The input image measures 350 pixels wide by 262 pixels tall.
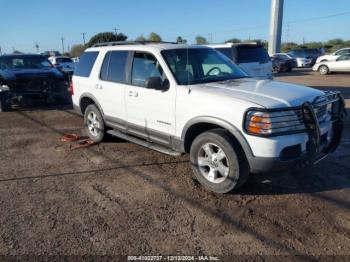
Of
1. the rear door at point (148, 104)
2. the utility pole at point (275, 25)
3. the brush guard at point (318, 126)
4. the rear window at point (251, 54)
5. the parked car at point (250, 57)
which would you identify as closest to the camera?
the brush guard at point (318, 126)

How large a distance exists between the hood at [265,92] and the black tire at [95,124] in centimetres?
260

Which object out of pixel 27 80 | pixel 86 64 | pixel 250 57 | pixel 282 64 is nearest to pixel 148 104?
pixel 86 64

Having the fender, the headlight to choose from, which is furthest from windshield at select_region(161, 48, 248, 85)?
the headlight

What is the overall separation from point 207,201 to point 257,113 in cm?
125

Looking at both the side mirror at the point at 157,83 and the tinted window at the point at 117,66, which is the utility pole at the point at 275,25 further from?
the side mirror at the point at 157,83

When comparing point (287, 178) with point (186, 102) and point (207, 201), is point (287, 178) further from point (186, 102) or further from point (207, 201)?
point (186, 102)

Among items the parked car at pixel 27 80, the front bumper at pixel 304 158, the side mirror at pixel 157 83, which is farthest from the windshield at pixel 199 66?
the parked car at pixel 27 80

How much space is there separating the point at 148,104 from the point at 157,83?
0.49m

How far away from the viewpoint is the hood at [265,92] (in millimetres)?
4051

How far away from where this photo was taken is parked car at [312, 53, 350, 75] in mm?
21297

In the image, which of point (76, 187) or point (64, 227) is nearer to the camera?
point (64, 227)

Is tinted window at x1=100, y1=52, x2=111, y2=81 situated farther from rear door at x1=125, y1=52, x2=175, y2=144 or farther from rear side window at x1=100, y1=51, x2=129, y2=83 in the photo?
rear door at x1=125, y1=52, x2=175, y2=144

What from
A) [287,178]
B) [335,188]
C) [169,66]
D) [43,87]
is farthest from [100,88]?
[43,87]

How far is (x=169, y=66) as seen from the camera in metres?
5.06
